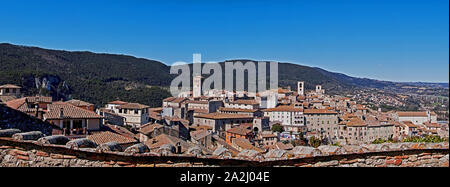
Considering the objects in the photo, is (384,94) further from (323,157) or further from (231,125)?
(323,157)

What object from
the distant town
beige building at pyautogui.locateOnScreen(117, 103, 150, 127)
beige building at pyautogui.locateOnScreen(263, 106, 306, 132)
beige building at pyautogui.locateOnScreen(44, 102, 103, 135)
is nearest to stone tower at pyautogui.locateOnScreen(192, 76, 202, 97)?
the distant town

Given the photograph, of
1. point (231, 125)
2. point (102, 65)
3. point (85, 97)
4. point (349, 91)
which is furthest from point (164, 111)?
point (349, 91)

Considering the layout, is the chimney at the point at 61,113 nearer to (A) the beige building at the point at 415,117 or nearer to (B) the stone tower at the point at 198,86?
(A) the beige building at the point at 415,117

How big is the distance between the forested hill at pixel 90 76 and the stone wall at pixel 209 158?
5154 cm

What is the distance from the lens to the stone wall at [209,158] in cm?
376

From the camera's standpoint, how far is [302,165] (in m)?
3.92

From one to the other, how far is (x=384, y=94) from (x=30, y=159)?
9458 centimetres

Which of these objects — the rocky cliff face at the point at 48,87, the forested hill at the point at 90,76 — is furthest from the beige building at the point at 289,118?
the rocky cliff face at the point at 48,87

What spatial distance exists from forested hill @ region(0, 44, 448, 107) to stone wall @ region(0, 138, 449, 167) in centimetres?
5154

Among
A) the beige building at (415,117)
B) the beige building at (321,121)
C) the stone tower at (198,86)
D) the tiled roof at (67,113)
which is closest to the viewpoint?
the tiled roof at (67,113)

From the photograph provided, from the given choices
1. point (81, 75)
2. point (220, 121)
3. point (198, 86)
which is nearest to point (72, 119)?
point (220, 121)

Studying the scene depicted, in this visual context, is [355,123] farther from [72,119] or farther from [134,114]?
[72,119]

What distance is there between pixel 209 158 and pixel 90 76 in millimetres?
85759

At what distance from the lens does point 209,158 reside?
381 centimetres
